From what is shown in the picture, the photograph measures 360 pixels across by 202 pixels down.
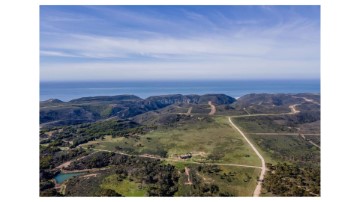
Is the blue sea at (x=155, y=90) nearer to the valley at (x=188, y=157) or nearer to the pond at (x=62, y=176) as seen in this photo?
the valley at (x=188, y=157)

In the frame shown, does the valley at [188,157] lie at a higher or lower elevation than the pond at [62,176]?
higher

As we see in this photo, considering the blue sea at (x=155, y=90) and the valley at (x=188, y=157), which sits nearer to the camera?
the valley at (x=188, y=157)

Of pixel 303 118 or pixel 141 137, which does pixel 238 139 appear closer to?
pixel 141 137

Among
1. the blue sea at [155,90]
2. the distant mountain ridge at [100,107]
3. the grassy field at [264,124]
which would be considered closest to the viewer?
the grassy field at [264,124]

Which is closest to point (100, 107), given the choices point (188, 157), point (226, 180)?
point (188, 157)

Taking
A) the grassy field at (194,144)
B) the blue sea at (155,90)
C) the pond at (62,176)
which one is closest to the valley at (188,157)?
the grassy field at (194,144)
